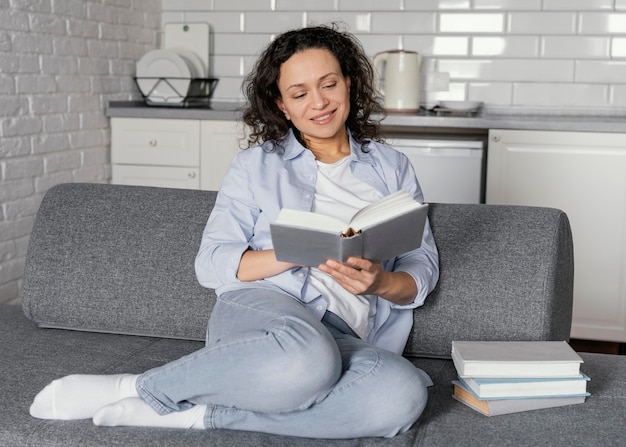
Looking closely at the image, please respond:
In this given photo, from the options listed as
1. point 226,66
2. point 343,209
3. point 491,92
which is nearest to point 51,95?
point 226,66

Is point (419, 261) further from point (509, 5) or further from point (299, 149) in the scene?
point (509, 5)

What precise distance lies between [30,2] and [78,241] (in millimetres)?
1320

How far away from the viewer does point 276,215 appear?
6.61ft

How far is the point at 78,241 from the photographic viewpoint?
2.32 m

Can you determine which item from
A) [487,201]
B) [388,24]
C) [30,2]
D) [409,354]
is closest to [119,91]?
[30,2]

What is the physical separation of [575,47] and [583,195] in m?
0.81

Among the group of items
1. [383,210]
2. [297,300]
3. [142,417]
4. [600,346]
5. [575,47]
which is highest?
[575,47]

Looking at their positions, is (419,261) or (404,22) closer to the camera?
(419,261)

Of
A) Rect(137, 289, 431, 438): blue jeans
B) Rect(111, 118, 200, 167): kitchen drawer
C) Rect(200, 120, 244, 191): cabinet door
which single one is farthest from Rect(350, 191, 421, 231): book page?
Rect(111, 118, 200, 167): kitchen drawer

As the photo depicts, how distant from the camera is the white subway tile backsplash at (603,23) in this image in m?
3.85

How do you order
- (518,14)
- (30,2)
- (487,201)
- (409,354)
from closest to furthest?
(409,354) < (30,2) < (487,201) < (518,14)

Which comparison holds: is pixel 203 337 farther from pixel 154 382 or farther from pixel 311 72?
pixel 311 72

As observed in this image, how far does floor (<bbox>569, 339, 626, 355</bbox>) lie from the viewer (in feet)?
11.8

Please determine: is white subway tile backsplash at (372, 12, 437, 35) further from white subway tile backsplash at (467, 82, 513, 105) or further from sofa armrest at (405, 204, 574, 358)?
sofa armrest at (405, 204, 574, 358)
